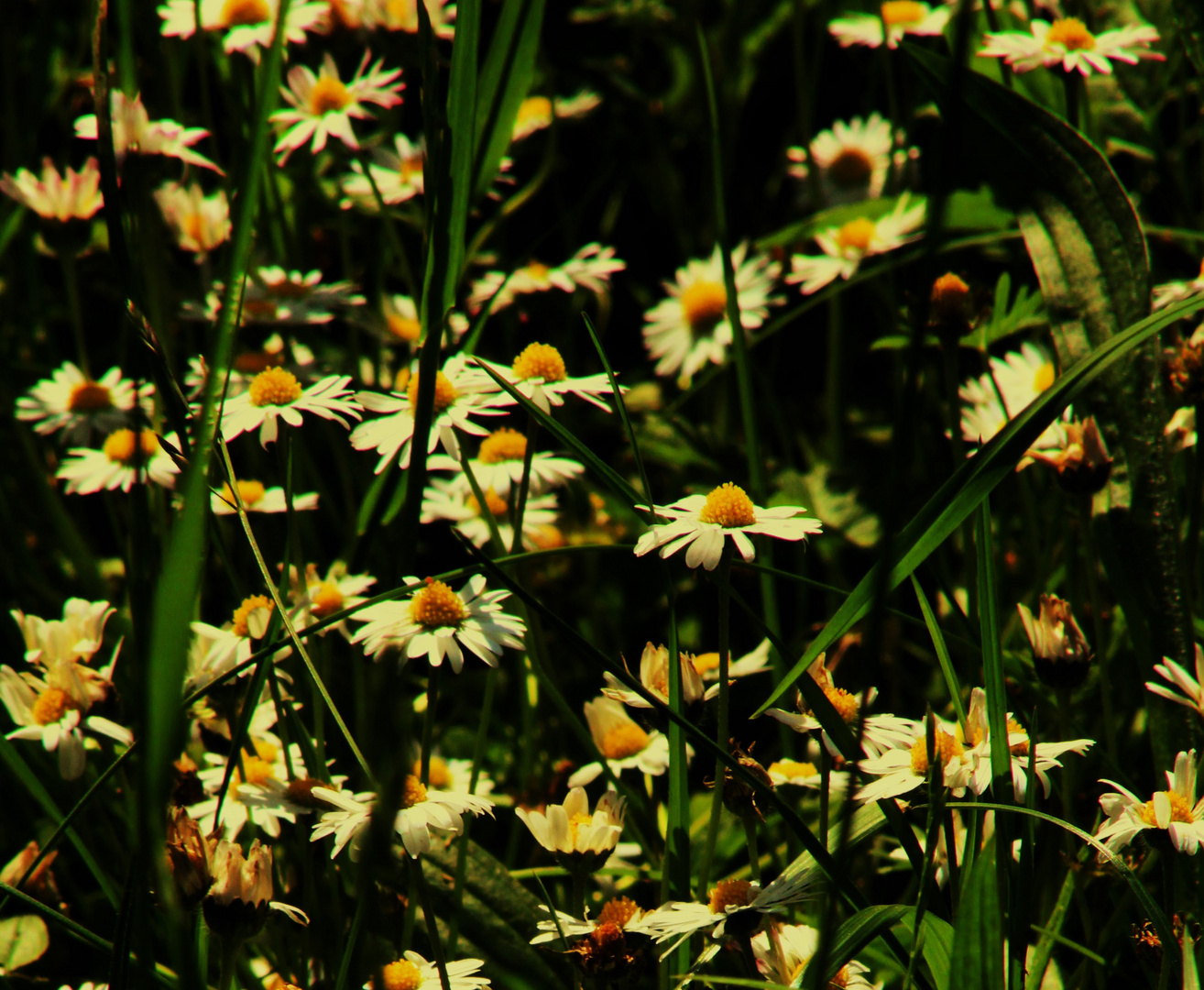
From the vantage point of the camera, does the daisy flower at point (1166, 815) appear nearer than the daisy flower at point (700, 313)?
Yes

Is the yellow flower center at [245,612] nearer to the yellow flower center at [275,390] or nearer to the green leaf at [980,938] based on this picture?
the yellow flower center at [275,390]

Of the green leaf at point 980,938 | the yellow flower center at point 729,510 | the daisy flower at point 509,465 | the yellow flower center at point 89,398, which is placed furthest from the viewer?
the yellow flower center at point 89,398

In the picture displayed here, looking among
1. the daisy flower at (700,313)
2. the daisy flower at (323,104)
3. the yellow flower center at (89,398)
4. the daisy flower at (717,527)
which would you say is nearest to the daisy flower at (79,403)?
the yellow flower center at (89,398)

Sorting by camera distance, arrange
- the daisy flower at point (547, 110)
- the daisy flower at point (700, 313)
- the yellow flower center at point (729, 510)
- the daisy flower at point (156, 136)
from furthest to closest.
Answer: the daisy flower at point (547, 110) < the daisy flower at point (700, 313) < the daisy flower at point (156, 136) < the yellow flower center at point (729, 510)

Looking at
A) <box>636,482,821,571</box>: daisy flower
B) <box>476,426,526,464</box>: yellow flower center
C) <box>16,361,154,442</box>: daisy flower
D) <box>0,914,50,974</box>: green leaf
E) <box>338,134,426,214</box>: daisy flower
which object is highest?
<box>338,134,426,214</box>: daisy flower

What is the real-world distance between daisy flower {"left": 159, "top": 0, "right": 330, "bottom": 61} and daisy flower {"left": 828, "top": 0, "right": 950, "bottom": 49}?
A: 710mm

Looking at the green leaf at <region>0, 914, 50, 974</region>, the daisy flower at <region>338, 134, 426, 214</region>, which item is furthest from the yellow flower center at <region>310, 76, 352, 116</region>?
the green leaf at <region>0, 914, 50, 974</region>

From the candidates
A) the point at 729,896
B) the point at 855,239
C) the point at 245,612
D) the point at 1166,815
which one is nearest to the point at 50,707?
the point at 245,612

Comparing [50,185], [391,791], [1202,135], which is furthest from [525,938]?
[1202,135]

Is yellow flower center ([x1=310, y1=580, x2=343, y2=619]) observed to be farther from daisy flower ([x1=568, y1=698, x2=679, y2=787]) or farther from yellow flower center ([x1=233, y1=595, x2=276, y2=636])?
daisy flower ([x1=568, y1=698, x2=679, y2=787])

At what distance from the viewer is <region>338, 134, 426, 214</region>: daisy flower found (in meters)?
1.54

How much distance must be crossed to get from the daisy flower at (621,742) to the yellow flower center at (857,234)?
813 millimetres

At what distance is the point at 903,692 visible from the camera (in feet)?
4.09

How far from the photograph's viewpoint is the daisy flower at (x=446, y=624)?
0.76 m
